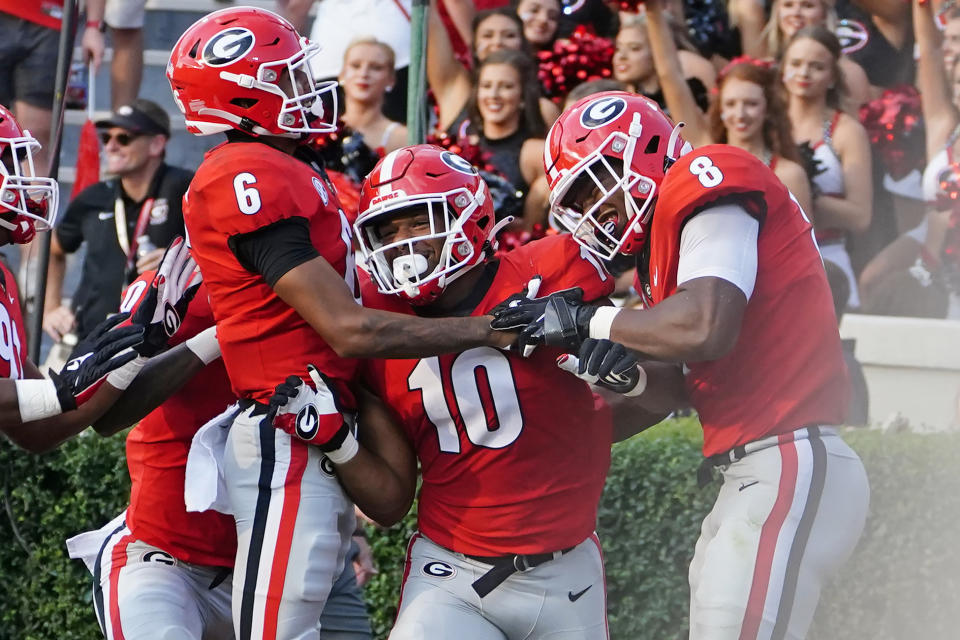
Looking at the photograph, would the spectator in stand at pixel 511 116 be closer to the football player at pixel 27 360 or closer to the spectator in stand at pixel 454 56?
the spectator in stand at pixel 454 56

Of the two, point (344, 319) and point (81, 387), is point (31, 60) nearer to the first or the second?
point (81, 387)

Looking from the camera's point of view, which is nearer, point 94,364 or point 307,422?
point 307,422

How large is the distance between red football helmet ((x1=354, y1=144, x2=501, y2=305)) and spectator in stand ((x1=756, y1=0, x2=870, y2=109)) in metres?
3.37

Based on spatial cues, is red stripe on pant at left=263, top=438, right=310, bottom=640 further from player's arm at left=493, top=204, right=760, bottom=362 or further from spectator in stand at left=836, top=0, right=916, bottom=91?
spectator in stand at left=836, top=0, right=916, bottom=91

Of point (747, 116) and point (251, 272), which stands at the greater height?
point (251, 272)

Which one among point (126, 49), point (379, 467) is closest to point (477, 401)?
point (379, 467)

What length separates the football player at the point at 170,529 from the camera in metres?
3.94

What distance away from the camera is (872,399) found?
6.61 meters

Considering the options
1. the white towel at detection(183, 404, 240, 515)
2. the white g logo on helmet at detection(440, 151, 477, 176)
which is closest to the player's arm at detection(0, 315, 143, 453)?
the white towel at detection(183, 404, 240, 515)

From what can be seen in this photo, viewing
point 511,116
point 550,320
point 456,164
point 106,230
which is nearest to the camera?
point 550,320

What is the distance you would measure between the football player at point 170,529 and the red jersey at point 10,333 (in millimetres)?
305

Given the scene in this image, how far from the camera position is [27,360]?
4.32m

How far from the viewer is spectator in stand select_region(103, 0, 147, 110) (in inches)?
301

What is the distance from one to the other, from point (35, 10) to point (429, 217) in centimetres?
459
